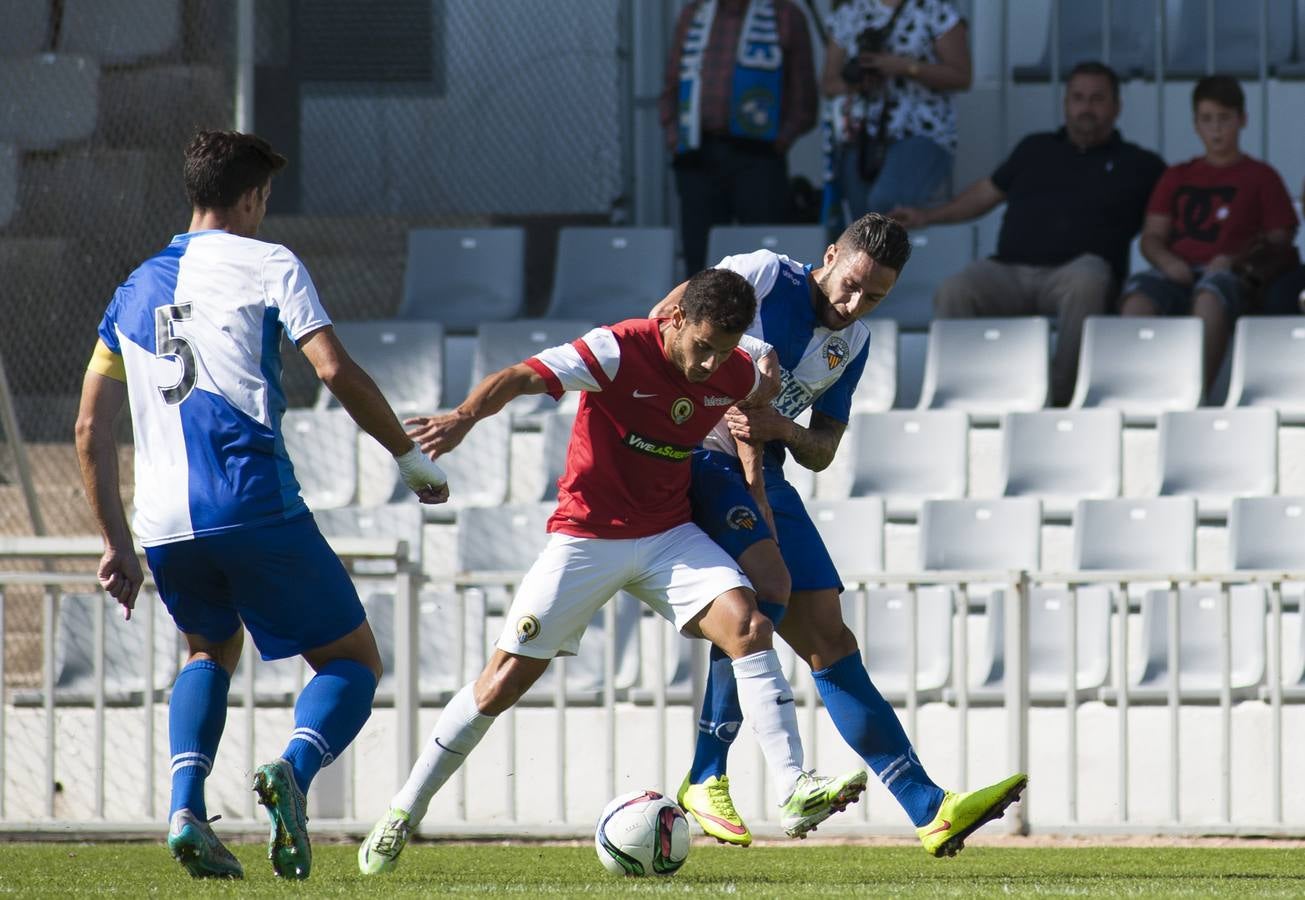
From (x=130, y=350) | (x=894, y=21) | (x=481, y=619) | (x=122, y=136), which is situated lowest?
(x=481, y=619)

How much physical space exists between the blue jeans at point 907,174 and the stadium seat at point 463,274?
1938 mm

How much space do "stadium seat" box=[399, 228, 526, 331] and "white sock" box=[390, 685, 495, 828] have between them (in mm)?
5766

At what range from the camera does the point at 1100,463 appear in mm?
8836

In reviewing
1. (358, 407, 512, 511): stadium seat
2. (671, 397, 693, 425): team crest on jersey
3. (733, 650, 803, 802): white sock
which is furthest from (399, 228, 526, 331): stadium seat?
(733, 650, 803, 802): white sock

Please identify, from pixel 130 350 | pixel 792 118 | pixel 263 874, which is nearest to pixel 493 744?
pixel 263 874

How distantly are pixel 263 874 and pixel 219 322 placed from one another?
156cm

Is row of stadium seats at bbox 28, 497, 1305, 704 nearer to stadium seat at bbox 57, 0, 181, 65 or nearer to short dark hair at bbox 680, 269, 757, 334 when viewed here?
short dark hair at bbox 680, 269, 757, 334

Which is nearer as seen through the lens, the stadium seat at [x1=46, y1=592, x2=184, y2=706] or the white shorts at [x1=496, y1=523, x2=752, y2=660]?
the white shorts at [x1=496, y1=523, x2=752, y2=660]

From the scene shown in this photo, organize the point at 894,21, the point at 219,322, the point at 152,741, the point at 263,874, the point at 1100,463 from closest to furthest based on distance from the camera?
1. the point at 219,322
2. the point at 263,874
3. the point at 152,741
4. the point at 1100,463
5. the point at 894,21

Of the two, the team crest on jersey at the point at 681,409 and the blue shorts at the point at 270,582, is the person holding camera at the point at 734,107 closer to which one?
the team crest on jersey at the point at 681,409

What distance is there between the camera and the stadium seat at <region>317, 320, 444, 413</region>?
31.9ft

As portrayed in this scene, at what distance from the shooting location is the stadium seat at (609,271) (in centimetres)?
1052

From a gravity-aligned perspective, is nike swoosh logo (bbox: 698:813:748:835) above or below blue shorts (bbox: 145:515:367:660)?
below

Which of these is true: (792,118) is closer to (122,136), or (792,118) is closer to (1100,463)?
(1100,463)
